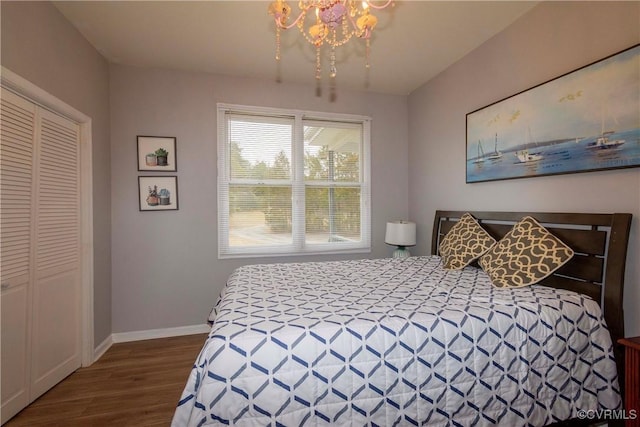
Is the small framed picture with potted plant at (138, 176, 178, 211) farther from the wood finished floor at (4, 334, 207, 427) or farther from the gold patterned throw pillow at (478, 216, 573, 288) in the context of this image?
the gold patterned throw pillow at (478, 216, 573, 288)

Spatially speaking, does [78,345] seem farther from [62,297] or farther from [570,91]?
[570,91]

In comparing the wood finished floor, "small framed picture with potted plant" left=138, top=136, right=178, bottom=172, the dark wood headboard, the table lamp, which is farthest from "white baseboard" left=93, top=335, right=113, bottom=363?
the dark wood headboard

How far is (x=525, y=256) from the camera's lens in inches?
74.5

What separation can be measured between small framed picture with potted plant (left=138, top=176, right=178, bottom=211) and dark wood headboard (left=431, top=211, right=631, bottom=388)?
3.18 m

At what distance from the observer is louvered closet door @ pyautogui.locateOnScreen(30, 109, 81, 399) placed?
2.04 m

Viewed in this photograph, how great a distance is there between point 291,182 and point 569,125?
8.07 ft

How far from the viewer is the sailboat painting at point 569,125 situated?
5.31ft

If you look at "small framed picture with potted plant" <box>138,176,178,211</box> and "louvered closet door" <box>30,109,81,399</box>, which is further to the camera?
"small framed picture with potted plant" <box>138,176,178,211</box>

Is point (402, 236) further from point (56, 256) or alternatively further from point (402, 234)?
point (56, 256)

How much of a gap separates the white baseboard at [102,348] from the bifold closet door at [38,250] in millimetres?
Result: 141

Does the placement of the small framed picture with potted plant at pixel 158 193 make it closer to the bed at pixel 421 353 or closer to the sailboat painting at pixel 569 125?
the bed at pixel 421 353

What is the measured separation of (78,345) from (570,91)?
4.12 meters

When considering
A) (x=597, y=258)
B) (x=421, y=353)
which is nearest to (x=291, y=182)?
(x=421, y=353)

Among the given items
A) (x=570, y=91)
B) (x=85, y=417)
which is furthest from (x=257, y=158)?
(x=570, y=91)
